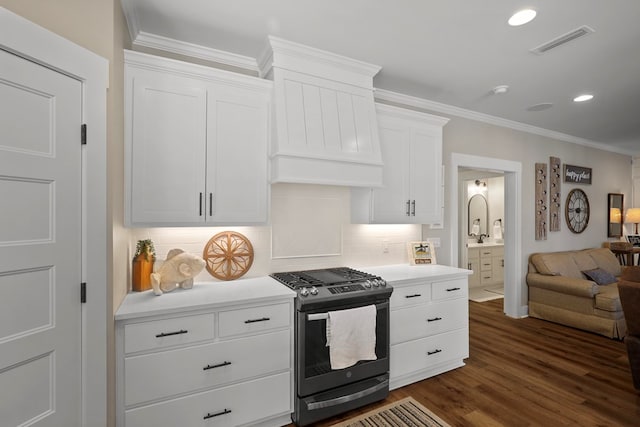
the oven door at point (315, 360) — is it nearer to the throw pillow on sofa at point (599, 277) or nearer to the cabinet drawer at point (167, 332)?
the cabinet drawer at point (167, 332)

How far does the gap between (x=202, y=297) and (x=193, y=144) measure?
1.02 m

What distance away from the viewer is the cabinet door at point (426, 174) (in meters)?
3.04

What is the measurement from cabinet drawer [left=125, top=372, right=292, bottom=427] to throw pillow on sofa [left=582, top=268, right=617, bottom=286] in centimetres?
458

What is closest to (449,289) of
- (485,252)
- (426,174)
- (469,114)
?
(426,174)

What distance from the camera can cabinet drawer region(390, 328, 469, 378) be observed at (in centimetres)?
256

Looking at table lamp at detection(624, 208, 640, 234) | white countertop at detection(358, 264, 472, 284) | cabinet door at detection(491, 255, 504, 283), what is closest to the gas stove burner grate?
white countertop at detection(358, 264, 472, 284)

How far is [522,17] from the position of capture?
2.02 metres

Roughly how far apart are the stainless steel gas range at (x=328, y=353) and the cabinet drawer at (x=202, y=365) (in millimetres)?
150

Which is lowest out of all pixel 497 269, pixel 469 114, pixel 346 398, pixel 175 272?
pixel 346 398

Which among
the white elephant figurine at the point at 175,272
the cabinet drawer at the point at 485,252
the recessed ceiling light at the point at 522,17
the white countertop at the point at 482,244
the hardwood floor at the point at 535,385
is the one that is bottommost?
the hardwood floor at the point at 535,385

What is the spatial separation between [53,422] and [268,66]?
246 cm

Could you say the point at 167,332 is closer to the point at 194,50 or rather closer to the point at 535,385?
the point at 194,50

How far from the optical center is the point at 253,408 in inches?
78.7

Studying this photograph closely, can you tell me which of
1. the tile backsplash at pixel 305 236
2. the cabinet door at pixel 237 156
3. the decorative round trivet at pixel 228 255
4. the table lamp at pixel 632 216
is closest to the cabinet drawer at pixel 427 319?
the tile backsplash at pixel 305 236
